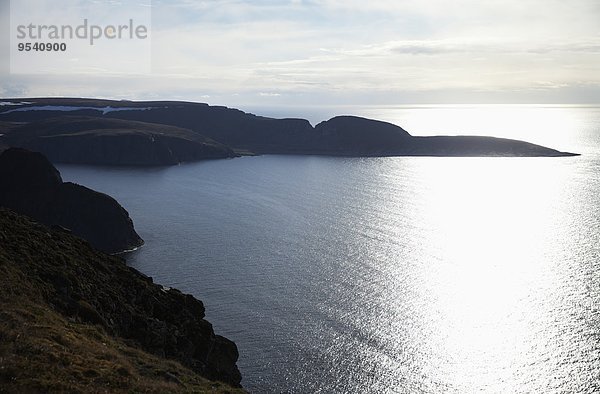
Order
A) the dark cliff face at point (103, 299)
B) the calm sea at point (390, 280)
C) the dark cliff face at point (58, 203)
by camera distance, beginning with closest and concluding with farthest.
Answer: the dark cliff face at point (103, 299) < the calm sea at point (390, 280) < the dark cliff face at point (58, 203)

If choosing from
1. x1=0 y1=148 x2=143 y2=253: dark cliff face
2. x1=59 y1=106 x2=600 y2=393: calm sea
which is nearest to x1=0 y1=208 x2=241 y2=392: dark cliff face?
x1=59 y1=106 x2=600 y2=393: calm sea

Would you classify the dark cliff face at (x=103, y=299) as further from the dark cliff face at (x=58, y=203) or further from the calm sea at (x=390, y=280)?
the dark cliff face at (x=58, y=203)

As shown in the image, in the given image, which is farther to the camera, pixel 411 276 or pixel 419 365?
pixel 411 276

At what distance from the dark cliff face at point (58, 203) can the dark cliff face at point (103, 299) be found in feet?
145

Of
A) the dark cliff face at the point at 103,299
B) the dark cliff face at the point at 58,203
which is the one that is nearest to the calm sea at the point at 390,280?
the dark cliff face at the point at 58,203

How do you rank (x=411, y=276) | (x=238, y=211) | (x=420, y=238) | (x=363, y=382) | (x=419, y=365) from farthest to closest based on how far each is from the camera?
(x=238, y=211), (x=420, y=238), (x=411, y=276), (x=419, y=365), (x=363, y=382)

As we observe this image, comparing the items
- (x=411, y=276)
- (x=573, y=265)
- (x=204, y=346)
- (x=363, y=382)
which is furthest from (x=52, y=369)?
(x=573, y=265)

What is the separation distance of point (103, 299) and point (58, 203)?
59979mm

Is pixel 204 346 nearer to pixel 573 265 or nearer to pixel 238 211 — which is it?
pixel 573 265

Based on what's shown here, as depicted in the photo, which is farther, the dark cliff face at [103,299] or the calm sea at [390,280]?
the calm sea at [390,280]

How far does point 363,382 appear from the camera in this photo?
4747 cm

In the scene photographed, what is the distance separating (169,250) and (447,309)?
43554mm

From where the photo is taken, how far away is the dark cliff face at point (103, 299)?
35.3 m

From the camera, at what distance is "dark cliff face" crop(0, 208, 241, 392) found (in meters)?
35.3
